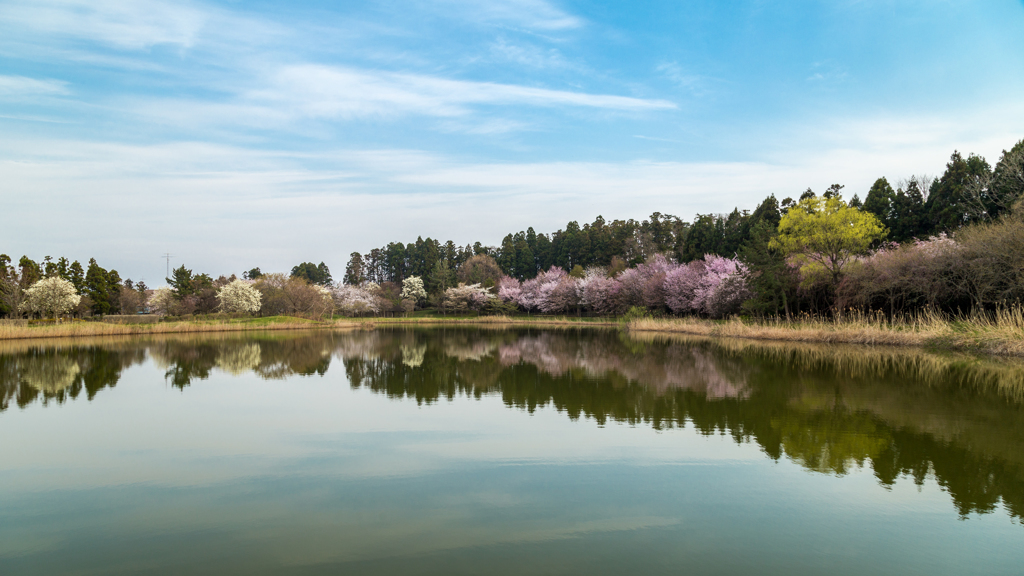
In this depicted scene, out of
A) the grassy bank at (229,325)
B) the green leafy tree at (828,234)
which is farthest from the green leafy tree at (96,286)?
the green leafy tree at (828,234)

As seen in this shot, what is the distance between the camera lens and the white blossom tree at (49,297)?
3062 centimetres

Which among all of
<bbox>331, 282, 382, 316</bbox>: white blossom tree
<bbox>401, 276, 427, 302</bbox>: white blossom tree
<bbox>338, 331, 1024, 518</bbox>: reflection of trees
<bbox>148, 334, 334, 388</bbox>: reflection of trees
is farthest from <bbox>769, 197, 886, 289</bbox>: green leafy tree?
<bbox>401, 276, 427, 302</bbox>: white blossom tree

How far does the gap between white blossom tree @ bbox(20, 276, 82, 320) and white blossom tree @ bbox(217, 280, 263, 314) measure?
9.48 metres

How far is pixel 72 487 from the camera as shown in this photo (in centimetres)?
538

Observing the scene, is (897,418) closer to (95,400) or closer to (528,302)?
(95,400)

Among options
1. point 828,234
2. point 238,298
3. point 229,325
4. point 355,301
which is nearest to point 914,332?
point 828,234

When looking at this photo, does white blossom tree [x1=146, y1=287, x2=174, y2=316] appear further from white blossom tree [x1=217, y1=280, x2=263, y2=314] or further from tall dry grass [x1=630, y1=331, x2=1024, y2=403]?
tall dry grass [x1=630, y1=331, x2=1024, y2=403]

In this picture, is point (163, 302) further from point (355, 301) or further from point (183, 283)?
point (355, 301)

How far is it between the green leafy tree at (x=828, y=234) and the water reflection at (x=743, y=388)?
766 centimetres

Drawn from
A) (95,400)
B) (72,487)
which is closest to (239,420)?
(72,487)

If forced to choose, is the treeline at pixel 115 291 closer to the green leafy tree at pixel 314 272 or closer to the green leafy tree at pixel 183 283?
the green leafy tree at pixel 183 283

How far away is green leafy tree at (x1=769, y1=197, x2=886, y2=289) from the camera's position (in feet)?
83.8

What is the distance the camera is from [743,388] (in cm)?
1080

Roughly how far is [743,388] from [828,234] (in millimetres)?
18672
